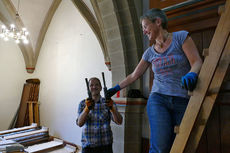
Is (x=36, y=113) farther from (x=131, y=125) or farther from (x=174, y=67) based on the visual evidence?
(x=174, y=67)

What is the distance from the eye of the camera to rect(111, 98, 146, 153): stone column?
2811 millimetres

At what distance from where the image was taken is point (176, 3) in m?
2.04

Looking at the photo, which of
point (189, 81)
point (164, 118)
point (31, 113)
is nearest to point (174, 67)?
point (189, 81)

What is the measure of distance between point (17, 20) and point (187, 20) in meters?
6.65

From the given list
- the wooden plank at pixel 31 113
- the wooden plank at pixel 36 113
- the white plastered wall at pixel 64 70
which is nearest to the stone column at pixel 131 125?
the white plastered wall at pixel 64 70

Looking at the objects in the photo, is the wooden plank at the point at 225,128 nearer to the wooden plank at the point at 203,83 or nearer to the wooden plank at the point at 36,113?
the wooden plank at the point at 203,83

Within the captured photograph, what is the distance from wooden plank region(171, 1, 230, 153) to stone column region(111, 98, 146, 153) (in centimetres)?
164

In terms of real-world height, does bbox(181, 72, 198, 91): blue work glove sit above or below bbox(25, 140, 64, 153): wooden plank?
above

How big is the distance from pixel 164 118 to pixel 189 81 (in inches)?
12.7

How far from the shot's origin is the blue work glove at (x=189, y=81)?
1.13 meters

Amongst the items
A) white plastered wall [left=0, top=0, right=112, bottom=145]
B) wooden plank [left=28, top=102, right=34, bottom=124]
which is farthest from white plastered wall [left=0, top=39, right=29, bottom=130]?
wooden plank [left=28, top=102, right=34, bottom=124]

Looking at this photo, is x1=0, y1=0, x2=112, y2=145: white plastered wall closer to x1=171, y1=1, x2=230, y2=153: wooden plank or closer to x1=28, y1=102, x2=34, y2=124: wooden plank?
x1=28, y1=102, x2=34, y2=124: wooden plank

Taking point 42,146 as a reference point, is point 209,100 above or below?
above

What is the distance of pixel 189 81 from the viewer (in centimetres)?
114
